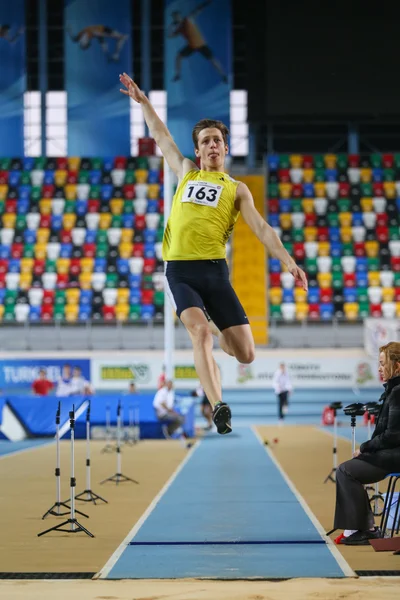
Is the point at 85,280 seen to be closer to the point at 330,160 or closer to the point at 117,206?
the point at 117,206

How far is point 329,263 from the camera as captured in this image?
1348 inches

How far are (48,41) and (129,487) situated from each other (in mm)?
33085

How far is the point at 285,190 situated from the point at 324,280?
4.51 m

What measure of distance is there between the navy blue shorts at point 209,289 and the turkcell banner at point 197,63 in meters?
30.7

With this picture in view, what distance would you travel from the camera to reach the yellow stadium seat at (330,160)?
37250 millimetres

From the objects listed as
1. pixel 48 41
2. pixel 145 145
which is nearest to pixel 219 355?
pixel 145 145

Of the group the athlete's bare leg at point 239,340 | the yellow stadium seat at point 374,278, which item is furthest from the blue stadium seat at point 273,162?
the athlete's bare leg at point 239,340

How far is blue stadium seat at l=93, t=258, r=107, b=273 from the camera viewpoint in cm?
3450

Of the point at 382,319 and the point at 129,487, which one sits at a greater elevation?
the point at 382,319

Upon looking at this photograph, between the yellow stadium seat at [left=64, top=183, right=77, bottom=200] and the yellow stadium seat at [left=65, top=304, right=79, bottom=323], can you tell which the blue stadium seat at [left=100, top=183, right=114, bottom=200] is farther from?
the yellow stadium seat at [left=65, top=304, right=79, bottom=323]

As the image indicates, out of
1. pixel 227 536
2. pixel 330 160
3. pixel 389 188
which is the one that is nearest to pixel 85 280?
pixel 330 160

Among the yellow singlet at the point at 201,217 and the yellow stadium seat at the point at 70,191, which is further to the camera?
the yellow stadium seat at the point at 70,191

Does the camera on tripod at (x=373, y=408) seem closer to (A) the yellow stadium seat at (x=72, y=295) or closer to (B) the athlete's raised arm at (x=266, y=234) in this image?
(B) the athlete's raised arm at (x=266, y=234)

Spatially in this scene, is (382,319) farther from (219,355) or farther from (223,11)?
(223,11)
